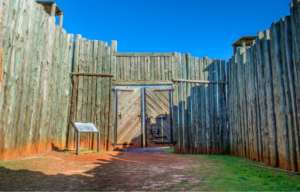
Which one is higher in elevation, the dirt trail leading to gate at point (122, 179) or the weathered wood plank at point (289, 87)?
the weathered wood plank at point (289, 87)

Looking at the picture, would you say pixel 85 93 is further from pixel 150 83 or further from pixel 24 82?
pixel 24 82

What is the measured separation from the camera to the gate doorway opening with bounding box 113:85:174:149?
9.00m

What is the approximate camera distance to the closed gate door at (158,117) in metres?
9.06

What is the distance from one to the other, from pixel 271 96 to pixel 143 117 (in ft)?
15.9

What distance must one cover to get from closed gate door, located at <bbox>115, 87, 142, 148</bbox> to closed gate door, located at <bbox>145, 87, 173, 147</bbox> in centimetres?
36

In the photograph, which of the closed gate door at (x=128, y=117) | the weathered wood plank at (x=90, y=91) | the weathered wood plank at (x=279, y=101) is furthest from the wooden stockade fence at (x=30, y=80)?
the weathered wood plank at (x=279, y=101)

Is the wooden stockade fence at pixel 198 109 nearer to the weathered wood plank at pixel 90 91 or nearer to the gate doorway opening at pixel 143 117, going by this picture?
the gate doorway opening at pixel 143 117

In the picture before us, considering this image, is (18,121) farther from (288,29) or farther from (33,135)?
(288,29)

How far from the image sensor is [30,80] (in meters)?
6.07

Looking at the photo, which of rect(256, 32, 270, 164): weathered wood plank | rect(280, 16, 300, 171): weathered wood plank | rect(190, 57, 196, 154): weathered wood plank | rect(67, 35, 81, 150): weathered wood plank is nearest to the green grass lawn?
rect(280, 16, 300, 171): weathered wood plank

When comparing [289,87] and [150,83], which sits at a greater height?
[150,83]

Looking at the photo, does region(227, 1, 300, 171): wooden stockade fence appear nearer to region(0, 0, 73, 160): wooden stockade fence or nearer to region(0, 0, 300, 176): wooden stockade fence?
region(0, 0, 300, 176): wooden stockade fence

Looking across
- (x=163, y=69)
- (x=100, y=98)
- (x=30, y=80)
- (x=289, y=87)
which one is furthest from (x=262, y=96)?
(x=30, y=80)

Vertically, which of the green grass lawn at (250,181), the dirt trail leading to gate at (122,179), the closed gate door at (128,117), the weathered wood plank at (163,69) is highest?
the weathered wood plank at (163,69)
